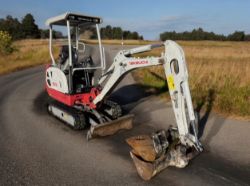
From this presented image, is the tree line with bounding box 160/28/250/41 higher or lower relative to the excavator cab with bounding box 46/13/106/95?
lower

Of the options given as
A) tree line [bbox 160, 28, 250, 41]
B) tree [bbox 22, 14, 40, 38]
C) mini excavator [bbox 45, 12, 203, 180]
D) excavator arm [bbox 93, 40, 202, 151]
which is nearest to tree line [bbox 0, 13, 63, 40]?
tree [bbox 22, 14, 40, 38]

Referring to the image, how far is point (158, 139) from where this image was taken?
5.36 meters

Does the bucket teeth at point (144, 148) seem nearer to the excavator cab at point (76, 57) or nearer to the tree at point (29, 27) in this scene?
the excavator cab at point (76, 57)

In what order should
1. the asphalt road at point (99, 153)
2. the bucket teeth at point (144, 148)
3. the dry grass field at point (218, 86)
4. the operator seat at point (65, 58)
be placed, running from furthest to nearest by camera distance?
the dry grass field at point (218, 86), the operator seat at point (65, 58), the bucket teeth at point (144, 148), the asphalt road at point (99, 153)

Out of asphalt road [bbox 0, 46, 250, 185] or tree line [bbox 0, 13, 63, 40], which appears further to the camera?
tree line [bbox 0, 13, 63, 40]

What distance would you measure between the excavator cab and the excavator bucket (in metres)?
3.32

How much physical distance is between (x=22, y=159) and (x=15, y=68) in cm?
1620

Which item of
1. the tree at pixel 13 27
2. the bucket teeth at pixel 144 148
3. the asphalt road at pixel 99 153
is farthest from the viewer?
the tree at pixel 13 27

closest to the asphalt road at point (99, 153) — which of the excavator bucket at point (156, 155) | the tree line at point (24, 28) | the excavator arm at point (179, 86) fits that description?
the excavator bucket at point (156, 155)

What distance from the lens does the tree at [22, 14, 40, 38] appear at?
310 feet

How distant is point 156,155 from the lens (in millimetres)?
5137

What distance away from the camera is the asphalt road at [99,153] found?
4.87 metres

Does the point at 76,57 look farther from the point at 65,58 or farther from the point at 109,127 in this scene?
the point at 109,127

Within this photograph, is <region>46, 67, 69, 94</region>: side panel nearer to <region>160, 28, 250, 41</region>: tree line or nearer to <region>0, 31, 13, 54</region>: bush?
<region>0, 31, 13, 54</region>: bush
